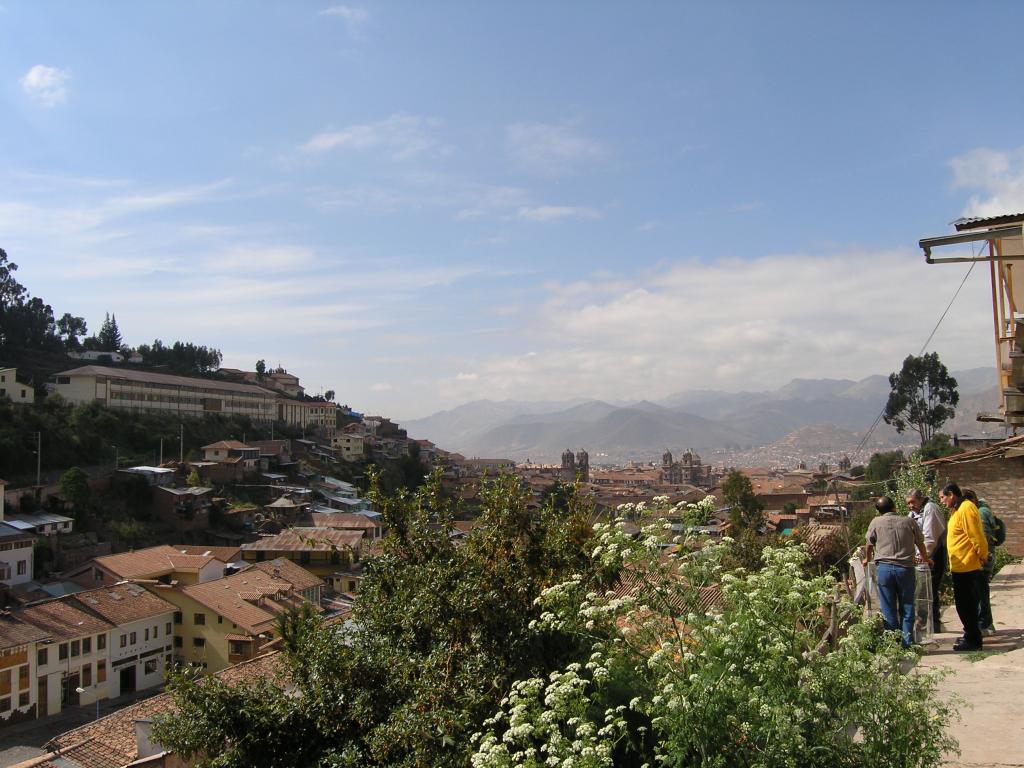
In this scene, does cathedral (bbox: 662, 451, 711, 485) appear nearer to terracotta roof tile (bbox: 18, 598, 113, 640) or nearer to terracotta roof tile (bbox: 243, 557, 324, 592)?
terracotta roof tile (bbox: 243, 557, 324, 592)

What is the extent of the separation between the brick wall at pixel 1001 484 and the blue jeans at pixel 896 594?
8.41 meters

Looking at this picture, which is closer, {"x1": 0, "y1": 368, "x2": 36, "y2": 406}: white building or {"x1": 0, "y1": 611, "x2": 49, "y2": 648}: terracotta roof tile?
{"x1": 0, "y1": 611, "x2": 49, "y2": 648}: terracotta roof tile

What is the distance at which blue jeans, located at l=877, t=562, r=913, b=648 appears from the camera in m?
6.16

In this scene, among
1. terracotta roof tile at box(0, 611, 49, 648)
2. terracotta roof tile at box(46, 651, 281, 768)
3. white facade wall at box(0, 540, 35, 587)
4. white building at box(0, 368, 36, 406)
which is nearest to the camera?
terracotta roof tile at box(46, 651, 281, 768)

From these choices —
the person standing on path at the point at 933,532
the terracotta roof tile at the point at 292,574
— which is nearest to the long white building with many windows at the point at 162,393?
the terracotta roof tile at the point at 292,574

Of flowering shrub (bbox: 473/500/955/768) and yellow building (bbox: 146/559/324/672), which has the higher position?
flowering shrub (bbox: 473/500/955/768)

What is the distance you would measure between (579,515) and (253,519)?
5002 centimetres

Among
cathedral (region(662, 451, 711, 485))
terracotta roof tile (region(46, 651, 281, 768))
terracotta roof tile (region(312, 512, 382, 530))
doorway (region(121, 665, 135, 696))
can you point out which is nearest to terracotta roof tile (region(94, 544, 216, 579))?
doorway (region(121, 665, 135, 696))

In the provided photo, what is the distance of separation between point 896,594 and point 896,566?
0.25 m

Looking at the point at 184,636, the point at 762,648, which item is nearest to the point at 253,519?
the point at 184,636

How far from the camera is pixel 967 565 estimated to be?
241 inches

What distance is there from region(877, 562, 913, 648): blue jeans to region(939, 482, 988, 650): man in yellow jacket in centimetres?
39

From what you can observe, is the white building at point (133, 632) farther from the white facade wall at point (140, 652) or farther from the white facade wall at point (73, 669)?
the white facade wall at point (73, 669)

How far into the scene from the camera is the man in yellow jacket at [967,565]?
6.13 metres
